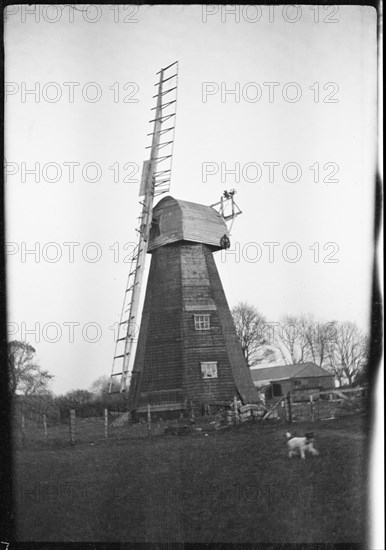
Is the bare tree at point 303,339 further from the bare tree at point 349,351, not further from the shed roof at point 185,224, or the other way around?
the shed roof at point 185,224

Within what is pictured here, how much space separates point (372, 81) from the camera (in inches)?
278

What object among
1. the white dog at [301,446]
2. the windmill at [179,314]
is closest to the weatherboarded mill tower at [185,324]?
the windmill at [179,314]

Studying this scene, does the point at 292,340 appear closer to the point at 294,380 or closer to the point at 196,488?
the point at 294,380

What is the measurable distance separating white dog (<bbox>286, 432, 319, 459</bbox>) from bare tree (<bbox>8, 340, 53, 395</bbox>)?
284 centimetres

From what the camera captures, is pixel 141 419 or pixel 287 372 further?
pixel 287 372

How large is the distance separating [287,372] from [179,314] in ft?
5.30

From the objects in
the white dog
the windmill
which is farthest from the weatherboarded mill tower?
the white dog

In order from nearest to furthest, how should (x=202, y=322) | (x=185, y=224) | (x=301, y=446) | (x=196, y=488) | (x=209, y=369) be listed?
(x=196, y=488) → (x=301, y=446) → (x=209, y=369) → (x=202, y=322) → (x=185, y=224)

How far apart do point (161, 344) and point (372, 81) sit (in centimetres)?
409

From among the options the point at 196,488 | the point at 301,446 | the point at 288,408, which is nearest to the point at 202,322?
the point at 288,408

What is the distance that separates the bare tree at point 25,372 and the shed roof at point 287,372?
8.07 feet

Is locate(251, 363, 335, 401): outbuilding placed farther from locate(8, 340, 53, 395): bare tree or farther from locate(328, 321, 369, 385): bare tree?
locate(8, 340, 53, 395): bare tree

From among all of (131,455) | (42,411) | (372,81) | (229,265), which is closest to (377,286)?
(229,265)

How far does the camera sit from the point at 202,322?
25.7 feet
